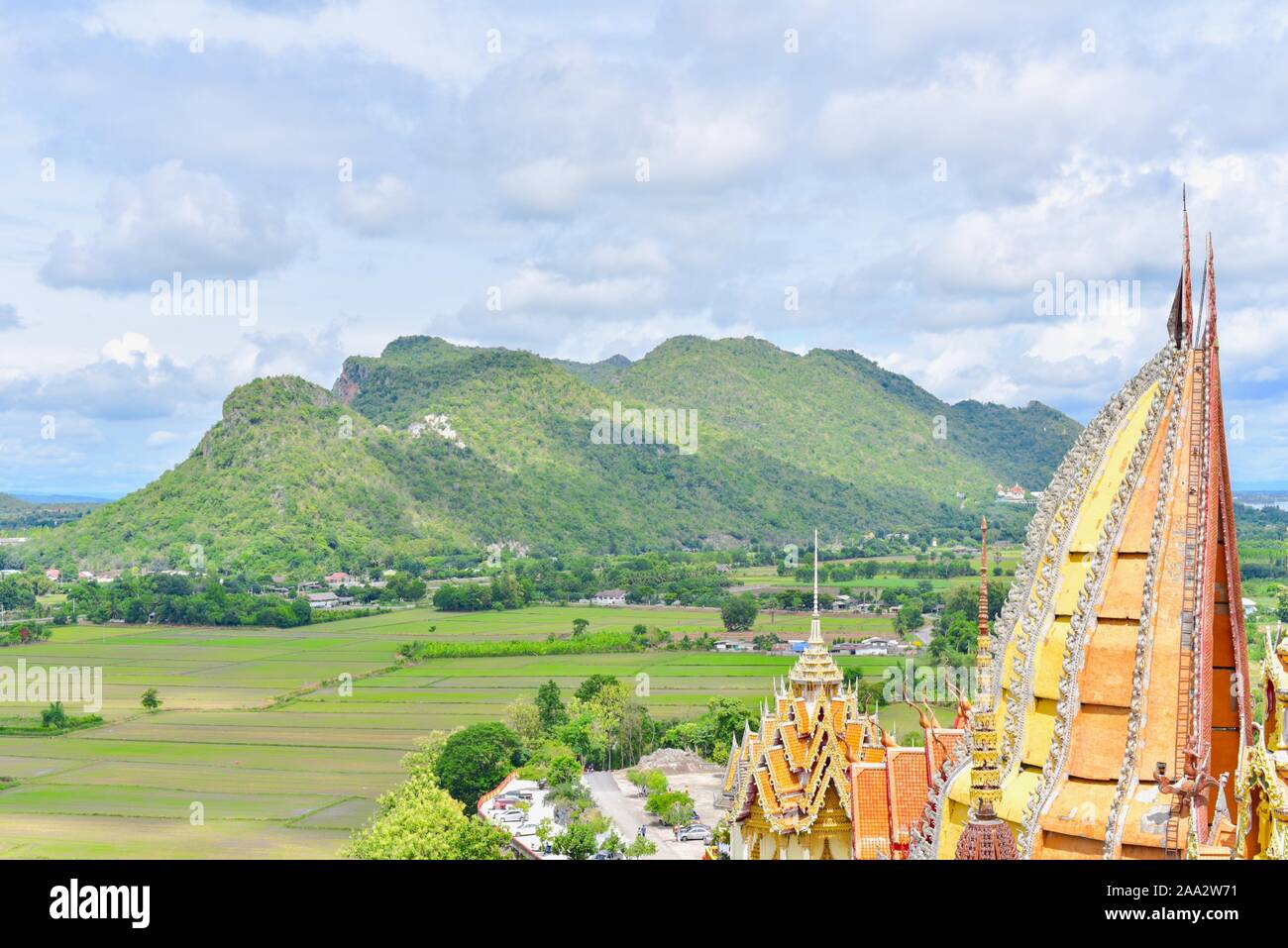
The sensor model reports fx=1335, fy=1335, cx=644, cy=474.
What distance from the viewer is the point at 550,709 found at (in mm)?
64812

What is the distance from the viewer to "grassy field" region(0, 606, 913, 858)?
54.7m

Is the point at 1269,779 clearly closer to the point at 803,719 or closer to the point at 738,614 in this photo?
the point at 803,719

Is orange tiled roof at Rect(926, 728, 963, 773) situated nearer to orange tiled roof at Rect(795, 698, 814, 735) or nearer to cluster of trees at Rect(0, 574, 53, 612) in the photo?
orange tiled roof at Rect(795, 698, 814, 735)

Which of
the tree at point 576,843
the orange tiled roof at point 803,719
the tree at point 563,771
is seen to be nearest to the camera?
the orange tiled roof at point 803,719

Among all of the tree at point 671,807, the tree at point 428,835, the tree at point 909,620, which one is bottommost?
the tree at point 671,807

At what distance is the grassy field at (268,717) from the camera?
54.7 m

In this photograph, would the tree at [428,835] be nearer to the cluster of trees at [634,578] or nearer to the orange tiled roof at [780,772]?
the orange tiled roof at [780,772]

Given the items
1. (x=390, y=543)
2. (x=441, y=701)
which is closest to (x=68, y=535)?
(x=390, y=543)

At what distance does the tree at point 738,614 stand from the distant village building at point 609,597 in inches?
776

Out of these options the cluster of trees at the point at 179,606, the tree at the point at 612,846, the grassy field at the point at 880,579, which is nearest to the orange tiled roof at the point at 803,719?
the tree at the point at 612,846

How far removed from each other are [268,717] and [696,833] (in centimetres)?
4118

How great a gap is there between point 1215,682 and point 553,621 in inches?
3959

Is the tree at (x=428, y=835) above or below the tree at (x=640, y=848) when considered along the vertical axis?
above
